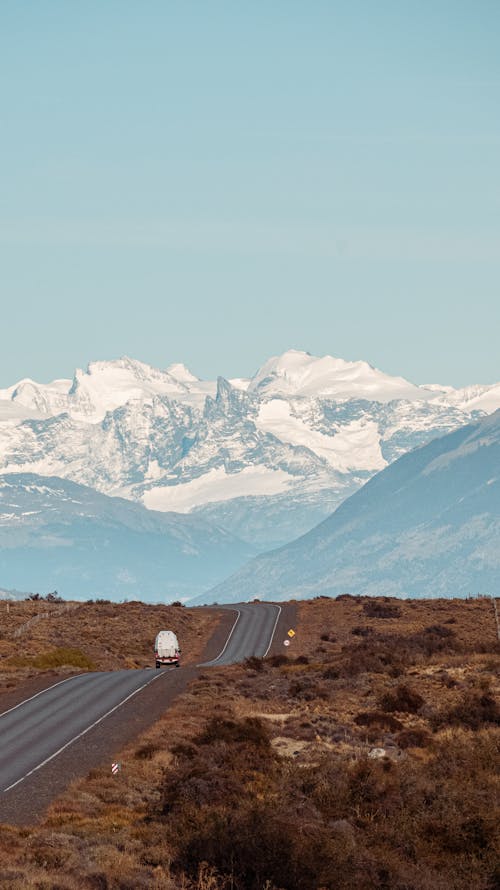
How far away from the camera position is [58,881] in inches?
1009

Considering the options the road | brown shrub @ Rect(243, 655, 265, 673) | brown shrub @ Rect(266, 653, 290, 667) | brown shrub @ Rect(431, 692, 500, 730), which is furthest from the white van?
brown shrub @ Rect(431, 692, 500, 730)

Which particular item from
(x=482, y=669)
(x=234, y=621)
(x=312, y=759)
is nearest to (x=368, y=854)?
(x=312, y=759)

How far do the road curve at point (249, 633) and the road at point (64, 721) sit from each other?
21.4m

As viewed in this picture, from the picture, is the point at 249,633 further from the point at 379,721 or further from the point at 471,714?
the point at 471,714

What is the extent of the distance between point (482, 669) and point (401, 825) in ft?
97.7

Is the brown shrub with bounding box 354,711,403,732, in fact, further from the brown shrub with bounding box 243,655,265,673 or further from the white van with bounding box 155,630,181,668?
the white van with bounding box 155,630,181,668

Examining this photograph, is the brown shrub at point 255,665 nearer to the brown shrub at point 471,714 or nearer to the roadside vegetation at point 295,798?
the roadside vegetation at point 295,798

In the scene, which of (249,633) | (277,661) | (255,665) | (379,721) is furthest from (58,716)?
(249,633)

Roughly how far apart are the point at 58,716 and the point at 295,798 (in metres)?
23.5

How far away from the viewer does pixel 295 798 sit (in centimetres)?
3359

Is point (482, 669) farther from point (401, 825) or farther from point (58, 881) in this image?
point (58, 881)

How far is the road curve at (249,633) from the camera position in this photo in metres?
99.9

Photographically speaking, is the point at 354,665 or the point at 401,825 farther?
the point at 354,665

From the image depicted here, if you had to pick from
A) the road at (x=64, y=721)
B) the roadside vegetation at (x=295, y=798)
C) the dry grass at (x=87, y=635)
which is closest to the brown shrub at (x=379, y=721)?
the roadside vegetation at (x=295, y=798)
